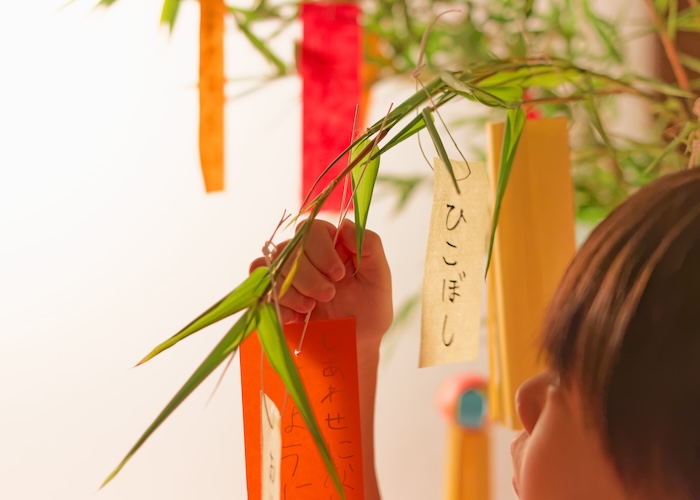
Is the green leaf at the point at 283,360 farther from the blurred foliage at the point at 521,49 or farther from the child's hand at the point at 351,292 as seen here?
the blurred foliage at the point at 521,49

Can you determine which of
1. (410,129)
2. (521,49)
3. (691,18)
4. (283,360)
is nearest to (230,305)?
(283,360)

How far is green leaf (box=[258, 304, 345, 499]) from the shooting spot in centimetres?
33

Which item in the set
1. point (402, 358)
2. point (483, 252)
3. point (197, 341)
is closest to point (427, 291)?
point (483, 252)

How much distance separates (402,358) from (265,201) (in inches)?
12.9

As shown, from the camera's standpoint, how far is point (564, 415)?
44cm

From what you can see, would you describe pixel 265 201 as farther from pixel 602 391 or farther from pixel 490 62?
pixel 602 391

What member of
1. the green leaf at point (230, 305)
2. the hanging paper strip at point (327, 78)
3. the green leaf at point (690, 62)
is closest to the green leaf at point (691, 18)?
the green leaf at point (690, 62)

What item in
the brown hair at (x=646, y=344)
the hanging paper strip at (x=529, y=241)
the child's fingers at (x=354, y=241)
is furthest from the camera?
the hanging paper strip at (x=529, y=241)

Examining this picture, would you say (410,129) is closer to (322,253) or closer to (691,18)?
(322,253)

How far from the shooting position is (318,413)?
1.49ft

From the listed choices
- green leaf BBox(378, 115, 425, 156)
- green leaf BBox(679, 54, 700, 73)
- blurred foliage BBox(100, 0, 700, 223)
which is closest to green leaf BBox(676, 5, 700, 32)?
blurred foliage BBox(100, 0, 700, 223)

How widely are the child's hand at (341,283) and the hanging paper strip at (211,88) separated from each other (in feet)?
0.48

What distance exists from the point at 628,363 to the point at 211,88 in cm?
40

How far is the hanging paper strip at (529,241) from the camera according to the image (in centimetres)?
61
